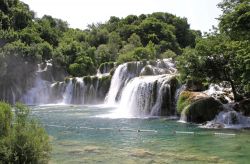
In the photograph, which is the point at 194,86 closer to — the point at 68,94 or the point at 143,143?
the point at 143,143

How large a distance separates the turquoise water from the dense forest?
16.5ft

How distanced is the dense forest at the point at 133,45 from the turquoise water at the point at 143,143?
16.5 feet

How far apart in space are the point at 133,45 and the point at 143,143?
6159cm

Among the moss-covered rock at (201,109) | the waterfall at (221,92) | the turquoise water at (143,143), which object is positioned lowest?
the turquoise water at (143,143)

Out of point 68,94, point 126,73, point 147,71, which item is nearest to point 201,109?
point 147,71

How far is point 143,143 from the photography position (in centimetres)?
2053

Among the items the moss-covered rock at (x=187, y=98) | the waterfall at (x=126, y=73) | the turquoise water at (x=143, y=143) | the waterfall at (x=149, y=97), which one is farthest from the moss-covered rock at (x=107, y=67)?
the turquoise water at (x=143, y=143)

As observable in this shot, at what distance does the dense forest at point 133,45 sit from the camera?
91.7 feet

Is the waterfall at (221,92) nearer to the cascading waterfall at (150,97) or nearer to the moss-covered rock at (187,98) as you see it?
the moss-covered rock at (187,98)

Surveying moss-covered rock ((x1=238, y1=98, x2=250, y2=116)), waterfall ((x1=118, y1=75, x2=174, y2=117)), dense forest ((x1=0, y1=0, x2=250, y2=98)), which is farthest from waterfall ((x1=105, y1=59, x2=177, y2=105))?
moss-covered rock ((x1=238, y1=98, x2=250, y2=116))

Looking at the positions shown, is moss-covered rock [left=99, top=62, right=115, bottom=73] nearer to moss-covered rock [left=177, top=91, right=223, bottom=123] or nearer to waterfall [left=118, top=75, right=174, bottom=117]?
waterfall [left=118, top=75, right=174, bottom=117]

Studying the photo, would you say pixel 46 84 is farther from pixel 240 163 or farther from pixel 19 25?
pixel 240 163

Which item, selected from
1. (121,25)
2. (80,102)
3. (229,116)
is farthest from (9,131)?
(121,25)

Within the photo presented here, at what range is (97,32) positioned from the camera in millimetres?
94125
